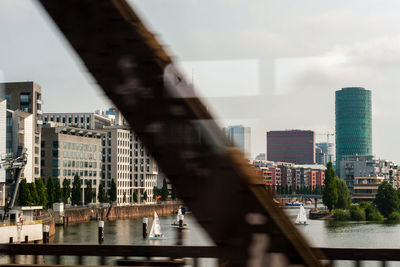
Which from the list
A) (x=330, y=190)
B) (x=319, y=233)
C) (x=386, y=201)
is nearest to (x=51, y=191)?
(x=319, y=233)

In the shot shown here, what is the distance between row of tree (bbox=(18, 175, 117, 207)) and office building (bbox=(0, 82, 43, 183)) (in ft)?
3.44

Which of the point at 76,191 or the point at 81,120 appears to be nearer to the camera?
the point at 81,120

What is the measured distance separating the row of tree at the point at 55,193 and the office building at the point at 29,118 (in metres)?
1.05

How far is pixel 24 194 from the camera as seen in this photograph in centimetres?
2080

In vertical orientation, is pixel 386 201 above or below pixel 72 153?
below

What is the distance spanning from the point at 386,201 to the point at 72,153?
572 inches

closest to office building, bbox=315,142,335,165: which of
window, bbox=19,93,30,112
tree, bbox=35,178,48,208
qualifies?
window, bbox=19,93,30,112

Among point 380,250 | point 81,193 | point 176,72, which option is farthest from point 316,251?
point 81,193

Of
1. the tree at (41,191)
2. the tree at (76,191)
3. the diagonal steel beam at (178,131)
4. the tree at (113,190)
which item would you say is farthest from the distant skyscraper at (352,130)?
the diagonal steel beam at (178,131)

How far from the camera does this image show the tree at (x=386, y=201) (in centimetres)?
2369

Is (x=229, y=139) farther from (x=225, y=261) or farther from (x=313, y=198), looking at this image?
(x=313, y=198)

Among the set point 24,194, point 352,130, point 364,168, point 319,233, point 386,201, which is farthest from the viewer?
point 364,168

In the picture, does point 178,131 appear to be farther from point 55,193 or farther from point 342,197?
point 342,197

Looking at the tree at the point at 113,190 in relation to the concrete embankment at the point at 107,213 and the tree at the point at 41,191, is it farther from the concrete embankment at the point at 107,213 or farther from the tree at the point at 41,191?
the tree at the point at 41,191
